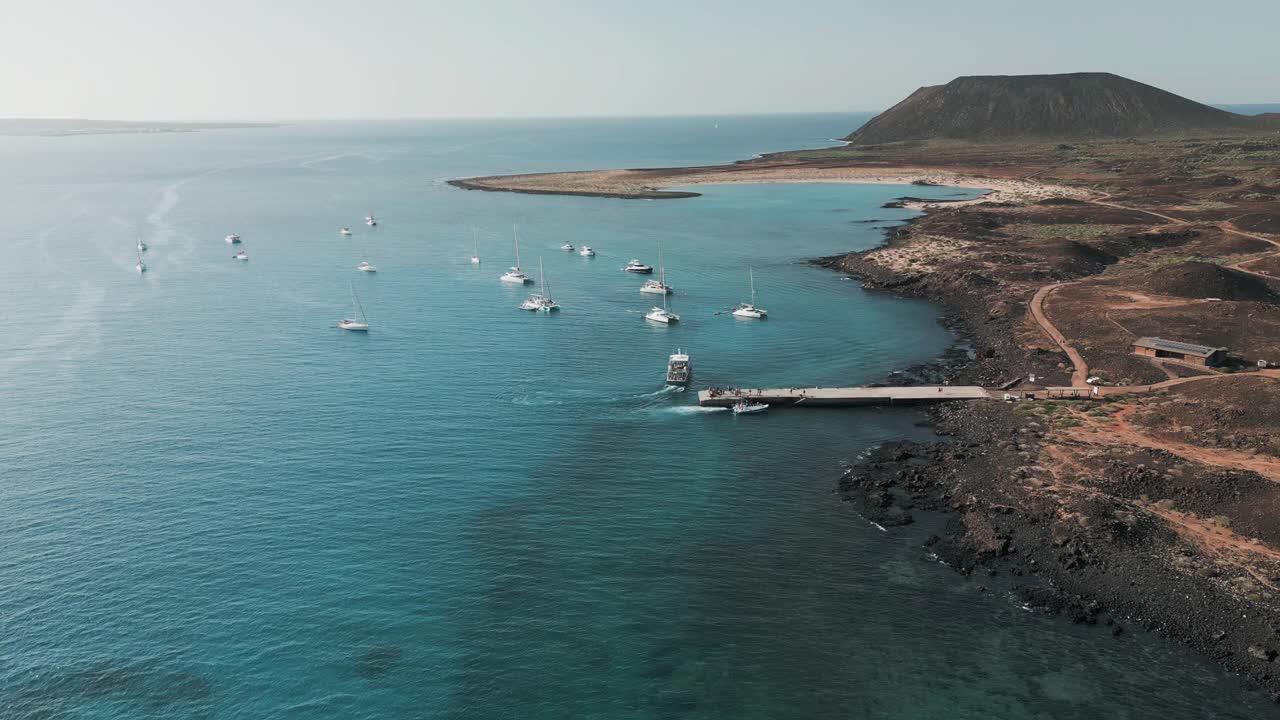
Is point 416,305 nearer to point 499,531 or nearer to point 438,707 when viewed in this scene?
point 499,531

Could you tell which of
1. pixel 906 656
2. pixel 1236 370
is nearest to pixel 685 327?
pixel 1236 370

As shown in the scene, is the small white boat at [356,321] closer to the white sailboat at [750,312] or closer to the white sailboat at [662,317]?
the white sailboat at [662,317]

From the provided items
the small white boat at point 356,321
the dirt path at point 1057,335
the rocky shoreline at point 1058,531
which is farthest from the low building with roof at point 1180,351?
the small white boat at point 356,321

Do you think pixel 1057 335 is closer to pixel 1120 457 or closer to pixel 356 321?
pixel 1120 457

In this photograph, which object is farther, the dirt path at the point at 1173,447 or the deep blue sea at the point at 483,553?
the dirt path at the point at 1173,447

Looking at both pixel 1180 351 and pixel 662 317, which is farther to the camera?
pixel 662 317

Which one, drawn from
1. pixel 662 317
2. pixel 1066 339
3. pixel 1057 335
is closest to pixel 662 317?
pixel 662 317

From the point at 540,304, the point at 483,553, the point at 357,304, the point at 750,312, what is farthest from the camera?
the point at 357,304
